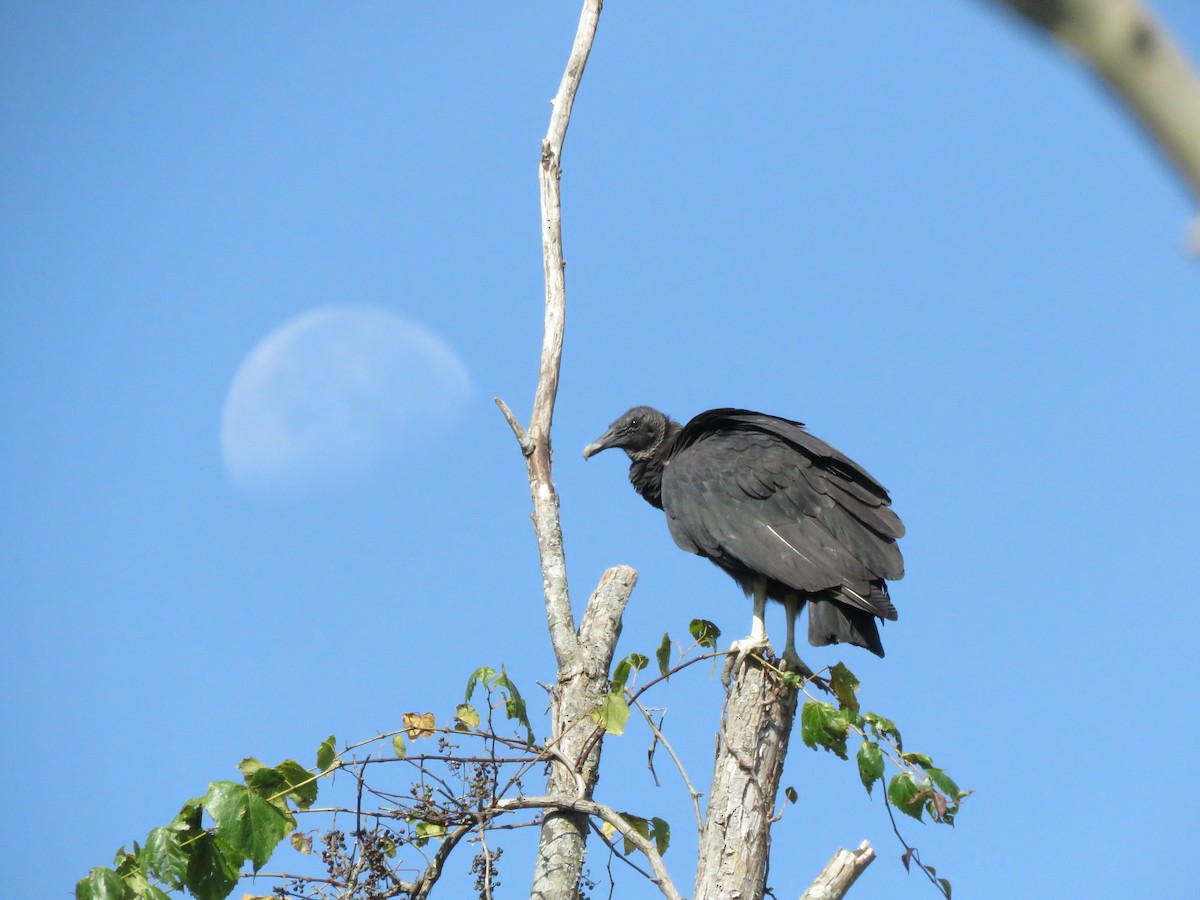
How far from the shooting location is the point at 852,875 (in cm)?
288

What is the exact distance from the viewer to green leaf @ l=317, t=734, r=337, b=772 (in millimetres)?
3297

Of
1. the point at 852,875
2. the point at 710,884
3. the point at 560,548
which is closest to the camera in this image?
the point at 852,875

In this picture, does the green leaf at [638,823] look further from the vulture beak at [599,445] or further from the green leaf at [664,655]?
the vulture beak at [599,445]

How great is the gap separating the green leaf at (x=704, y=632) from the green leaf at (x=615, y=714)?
459 mm

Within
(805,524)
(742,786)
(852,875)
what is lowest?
(852,875)

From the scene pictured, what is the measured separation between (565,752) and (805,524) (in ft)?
4.11

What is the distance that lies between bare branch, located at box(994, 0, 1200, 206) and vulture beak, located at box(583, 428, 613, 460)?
15.4ft

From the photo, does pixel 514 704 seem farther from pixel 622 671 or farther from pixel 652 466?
pixel 652 466

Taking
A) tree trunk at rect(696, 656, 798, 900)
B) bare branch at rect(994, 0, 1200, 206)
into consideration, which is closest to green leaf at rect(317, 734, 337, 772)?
tree trunk at rect(696, 656, 798, 900)

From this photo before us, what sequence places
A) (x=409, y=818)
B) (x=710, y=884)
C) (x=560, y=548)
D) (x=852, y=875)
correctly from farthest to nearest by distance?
(x=560, y=548)
(x=409, y=818)
(x=710, y=884)
(x=852, y=875)

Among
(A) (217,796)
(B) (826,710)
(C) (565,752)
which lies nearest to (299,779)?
(A) (217,796)

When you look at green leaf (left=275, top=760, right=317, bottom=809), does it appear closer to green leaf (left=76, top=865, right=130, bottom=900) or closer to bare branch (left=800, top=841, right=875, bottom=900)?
green leaf (left=76, top=865, right=130, bottom=900)

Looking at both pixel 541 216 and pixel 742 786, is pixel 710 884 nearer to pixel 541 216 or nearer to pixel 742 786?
pixel 742 786

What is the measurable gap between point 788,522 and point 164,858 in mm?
2319
